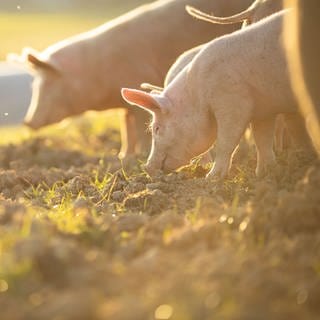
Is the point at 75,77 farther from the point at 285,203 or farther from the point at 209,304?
the point at 209,304

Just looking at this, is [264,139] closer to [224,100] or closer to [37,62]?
[224,100]

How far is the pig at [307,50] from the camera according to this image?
465cm

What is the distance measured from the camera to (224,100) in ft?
20.2

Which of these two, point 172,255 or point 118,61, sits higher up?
point 172,255

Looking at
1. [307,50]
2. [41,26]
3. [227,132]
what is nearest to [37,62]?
[227,132]

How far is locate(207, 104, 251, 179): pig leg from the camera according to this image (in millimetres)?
6145

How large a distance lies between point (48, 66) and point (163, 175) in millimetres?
3919

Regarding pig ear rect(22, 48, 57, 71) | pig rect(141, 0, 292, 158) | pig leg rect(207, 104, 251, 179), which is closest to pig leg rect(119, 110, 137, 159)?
pig ear rect(22, 48, 57, 71)

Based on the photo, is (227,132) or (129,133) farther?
(129,133)

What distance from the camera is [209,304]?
3.02 meters

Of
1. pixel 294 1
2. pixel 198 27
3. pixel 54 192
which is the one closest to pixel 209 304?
pixel 294 1

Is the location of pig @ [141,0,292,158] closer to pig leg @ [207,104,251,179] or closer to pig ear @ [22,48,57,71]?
pig leg @ [207,104,251,179]

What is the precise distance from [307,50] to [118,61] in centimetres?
532

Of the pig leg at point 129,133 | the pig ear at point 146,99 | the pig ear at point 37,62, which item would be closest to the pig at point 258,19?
the pig ear at point 146,99
